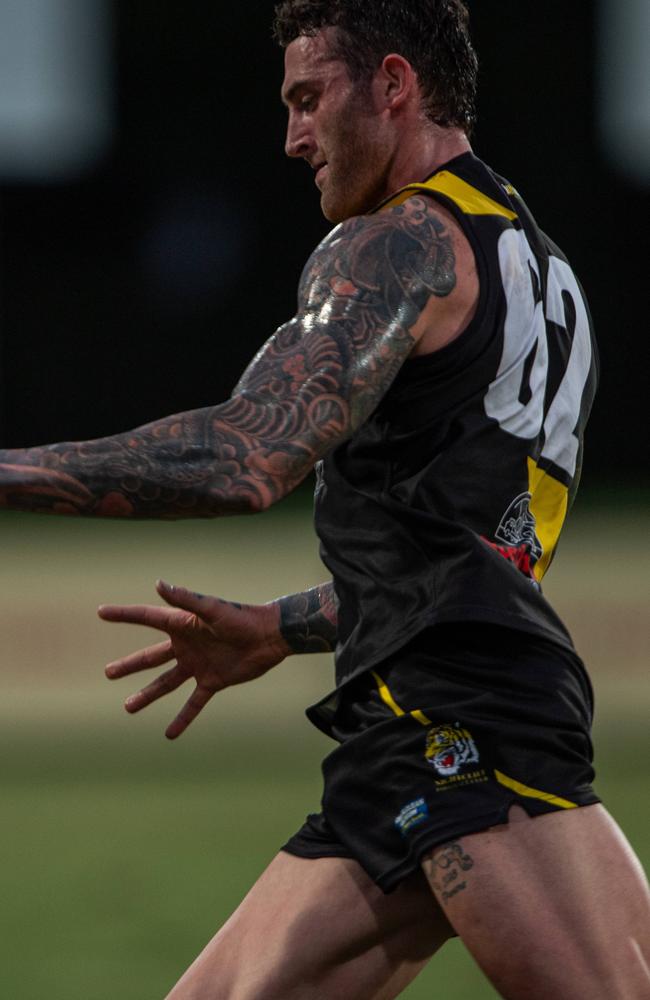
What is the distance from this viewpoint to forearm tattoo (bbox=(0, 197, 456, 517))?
254cm

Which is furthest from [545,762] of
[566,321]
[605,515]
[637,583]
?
[605,515]

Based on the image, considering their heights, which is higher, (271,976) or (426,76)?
(426,76)

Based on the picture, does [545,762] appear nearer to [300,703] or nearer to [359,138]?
[359,138]

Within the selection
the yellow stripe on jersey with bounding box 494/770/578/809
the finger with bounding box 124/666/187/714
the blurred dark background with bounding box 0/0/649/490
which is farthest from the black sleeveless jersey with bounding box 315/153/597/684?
the blurred dark background with bounding box 0/0/649/490

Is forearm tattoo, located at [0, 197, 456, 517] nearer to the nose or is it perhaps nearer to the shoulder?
the shoulder

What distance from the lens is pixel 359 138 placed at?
9.95ft

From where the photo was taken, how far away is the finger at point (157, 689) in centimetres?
347

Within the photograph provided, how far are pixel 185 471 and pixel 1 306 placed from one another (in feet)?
38.3

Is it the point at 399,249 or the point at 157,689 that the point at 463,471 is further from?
the point at 157,689

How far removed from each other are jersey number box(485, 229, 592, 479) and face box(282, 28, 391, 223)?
0.32 metres

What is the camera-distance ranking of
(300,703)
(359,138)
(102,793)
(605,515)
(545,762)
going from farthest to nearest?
(605,515)
(300,703)
(102,793)
(359,138)
(545,762)

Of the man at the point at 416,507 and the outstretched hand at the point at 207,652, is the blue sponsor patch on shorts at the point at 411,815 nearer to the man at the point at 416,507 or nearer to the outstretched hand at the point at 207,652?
the man at the point at 416,507

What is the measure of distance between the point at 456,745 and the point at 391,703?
5.6 inches

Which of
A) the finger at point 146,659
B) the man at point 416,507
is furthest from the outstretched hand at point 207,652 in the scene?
the man at point 416,507
